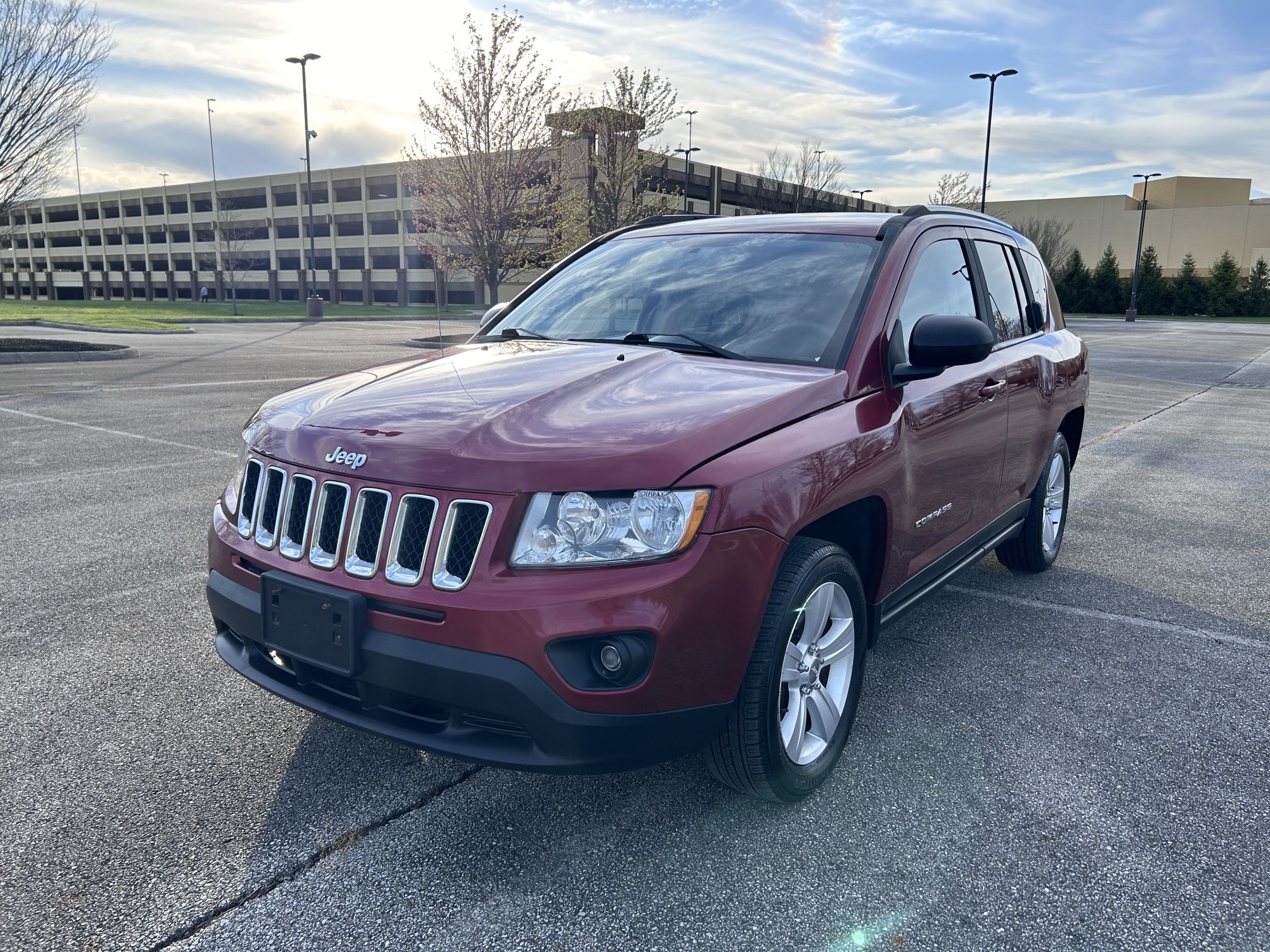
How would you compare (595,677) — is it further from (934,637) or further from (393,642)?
(934,637)

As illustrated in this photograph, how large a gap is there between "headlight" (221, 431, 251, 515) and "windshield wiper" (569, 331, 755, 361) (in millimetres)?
1276

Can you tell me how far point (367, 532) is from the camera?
244cm

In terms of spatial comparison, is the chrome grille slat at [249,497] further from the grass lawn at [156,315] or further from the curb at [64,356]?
the grass lawn at [156,315]

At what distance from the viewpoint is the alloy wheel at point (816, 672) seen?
2.70 metres

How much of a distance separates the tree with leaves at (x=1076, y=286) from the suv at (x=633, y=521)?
71.7 m

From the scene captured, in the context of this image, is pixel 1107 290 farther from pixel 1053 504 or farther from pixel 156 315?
pixel 1053 504

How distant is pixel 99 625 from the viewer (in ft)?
13.6

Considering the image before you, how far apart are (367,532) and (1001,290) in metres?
3.39

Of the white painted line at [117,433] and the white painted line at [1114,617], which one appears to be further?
the white painted line at [117,433]

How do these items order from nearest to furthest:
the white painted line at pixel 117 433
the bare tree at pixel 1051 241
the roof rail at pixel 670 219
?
1. the roof rail at pixel 670 219
2. the white painted line at pixel 117 433
3. the bare tree at pixel 1051 241

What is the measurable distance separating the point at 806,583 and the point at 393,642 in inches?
44.1

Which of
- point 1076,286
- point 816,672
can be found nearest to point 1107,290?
point 1076,286

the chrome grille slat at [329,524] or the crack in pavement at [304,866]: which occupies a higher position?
the chrome grille slat at [329,524]

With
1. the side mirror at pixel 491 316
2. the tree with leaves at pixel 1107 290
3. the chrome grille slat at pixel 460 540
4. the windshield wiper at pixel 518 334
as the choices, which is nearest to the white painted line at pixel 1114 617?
the windshield wiper at pixel 518 334
